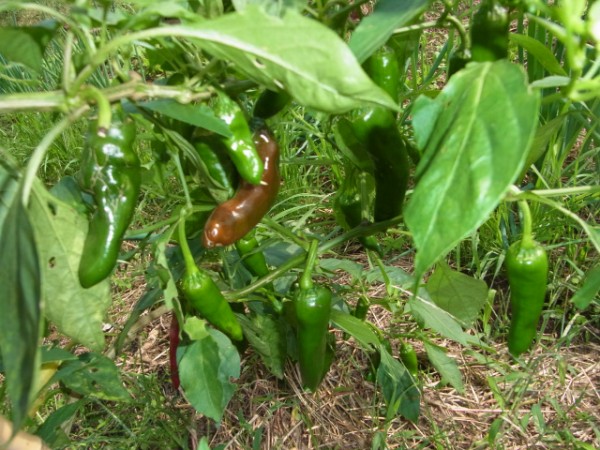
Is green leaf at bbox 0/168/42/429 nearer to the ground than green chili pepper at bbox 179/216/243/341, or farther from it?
farther from it

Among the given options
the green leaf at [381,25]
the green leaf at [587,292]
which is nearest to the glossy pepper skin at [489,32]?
the green leaf at [381,25]

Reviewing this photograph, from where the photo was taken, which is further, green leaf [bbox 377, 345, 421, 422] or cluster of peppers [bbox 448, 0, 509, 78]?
green leaf [bbox 377, 345, 421, 422]

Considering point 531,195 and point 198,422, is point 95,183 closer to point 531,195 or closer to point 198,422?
point 531,195

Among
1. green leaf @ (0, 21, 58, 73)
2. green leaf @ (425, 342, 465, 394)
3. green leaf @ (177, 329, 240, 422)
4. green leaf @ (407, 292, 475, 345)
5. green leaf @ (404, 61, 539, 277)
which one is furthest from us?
green leaf @ (425, 342, 465, 394)

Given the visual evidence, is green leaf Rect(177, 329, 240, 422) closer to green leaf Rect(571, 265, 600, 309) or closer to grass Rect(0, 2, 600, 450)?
grass Rect(0, 2, 600, 450)

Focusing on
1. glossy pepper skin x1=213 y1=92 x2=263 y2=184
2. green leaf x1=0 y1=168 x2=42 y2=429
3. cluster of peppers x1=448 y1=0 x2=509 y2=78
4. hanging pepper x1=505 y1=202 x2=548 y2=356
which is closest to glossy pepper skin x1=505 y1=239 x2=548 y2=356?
hanging pepper x1=505 y1=202 x2=548 y2=356
